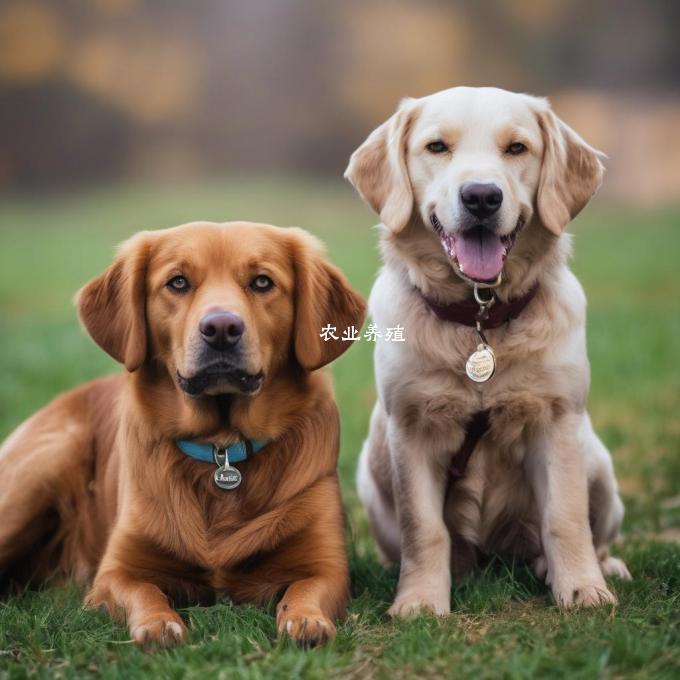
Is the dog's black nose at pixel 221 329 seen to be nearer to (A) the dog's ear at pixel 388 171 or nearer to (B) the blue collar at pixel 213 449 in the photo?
(B) the blue collar at pixel 213 449

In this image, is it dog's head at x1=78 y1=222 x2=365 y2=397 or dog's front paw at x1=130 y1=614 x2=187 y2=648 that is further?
dog's head at x1=78 y1=222 x2=365 y2=397

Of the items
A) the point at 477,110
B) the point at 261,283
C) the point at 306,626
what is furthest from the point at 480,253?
the point at 306,626

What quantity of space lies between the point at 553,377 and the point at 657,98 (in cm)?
1952

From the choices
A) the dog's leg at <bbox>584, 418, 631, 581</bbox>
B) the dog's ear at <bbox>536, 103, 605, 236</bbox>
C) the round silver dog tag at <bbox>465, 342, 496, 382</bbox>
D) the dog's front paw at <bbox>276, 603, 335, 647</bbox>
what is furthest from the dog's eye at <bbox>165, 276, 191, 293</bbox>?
the dog's leg at <bbox>584, 418, 631, 581</bbox>

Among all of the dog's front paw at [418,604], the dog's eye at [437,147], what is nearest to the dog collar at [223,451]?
the dog's front paw at [418,604]

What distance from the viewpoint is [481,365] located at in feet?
10.8

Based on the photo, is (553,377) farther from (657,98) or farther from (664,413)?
(657,98)

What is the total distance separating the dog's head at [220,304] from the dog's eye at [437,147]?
1.71 ft

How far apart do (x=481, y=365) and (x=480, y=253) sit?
14.5 inches

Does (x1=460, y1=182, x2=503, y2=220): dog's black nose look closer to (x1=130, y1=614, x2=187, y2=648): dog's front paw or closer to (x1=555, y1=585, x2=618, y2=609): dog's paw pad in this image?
(x1=555, y1=585, x2=618, y2=609): dog's paw pad

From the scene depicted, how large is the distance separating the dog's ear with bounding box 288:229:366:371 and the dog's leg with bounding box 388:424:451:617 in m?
0.39

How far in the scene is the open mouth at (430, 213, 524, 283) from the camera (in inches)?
127

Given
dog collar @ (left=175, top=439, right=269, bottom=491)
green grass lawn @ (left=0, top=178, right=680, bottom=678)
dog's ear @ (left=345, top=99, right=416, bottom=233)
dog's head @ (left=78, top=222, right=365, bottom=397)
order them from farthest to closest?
dog's ear @ (left=345, top=99, right=416, bottom=233)
dog collar @ (left=175, top=439, right=269, bottom=491)
dog's head @ (left=78, top=222, right=365, bottom=397)
green grass lawn @ (left=0, top=178, right=680, bottom=678)

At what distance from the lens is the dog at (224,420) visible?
314cm
